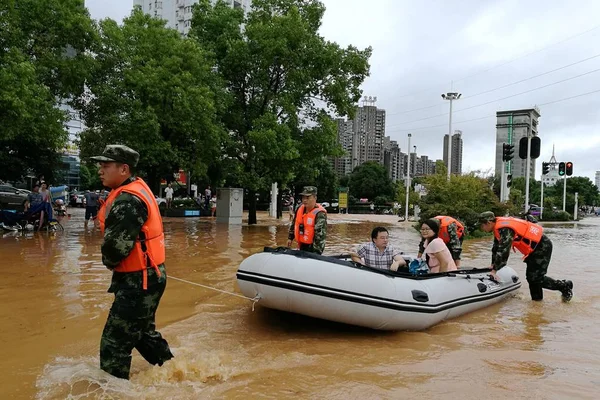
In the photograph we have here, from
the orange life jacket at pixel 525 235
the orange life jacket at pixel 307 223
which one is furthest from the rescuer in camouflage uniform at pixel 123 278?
the orange life jacket at pixel 525 235

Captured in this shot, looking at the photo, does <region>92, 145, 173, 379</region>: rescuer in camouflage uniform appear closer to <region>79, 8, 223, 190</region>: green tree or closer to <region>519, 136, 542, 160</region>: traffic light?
<region>79, 8, 223, 190</region>: green tree

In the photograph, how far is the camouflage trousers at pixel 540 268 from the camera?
7.34 m

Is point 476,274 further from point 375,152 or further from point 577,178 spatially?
point 375,152

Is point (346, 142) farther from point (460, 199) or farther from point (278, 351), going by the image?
point (278, 351)

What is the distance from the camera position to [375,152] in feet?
323

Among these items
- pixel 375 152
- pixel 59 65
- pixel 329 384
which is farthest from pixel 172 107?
pixel 375 152

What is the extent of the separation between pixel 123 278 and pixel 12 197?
22179mm

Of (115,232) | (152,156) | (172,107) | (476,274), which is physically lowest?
(476,274)

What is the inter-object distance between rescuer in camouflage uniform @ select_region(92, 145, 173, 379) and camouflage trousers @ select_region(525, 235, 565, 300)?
5937 mm

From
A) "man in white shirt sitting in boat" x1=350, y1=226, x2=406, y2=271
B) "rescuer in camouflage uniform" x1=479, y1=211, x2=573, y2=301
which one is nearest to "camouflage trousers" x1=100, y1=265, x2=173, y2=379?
"man in white shirt sitting in boat" x1=350, y1=226, x2=406, y2=271

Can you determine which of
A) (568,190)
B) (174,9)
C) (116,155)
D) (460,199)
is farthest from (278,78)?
(568,190)

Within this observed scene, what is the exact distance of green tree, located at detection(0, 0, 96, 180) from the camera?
11.5 metres

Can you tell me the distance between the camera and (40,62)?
46.2 feet

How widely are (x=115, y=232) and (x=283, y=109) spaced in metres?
17.6
